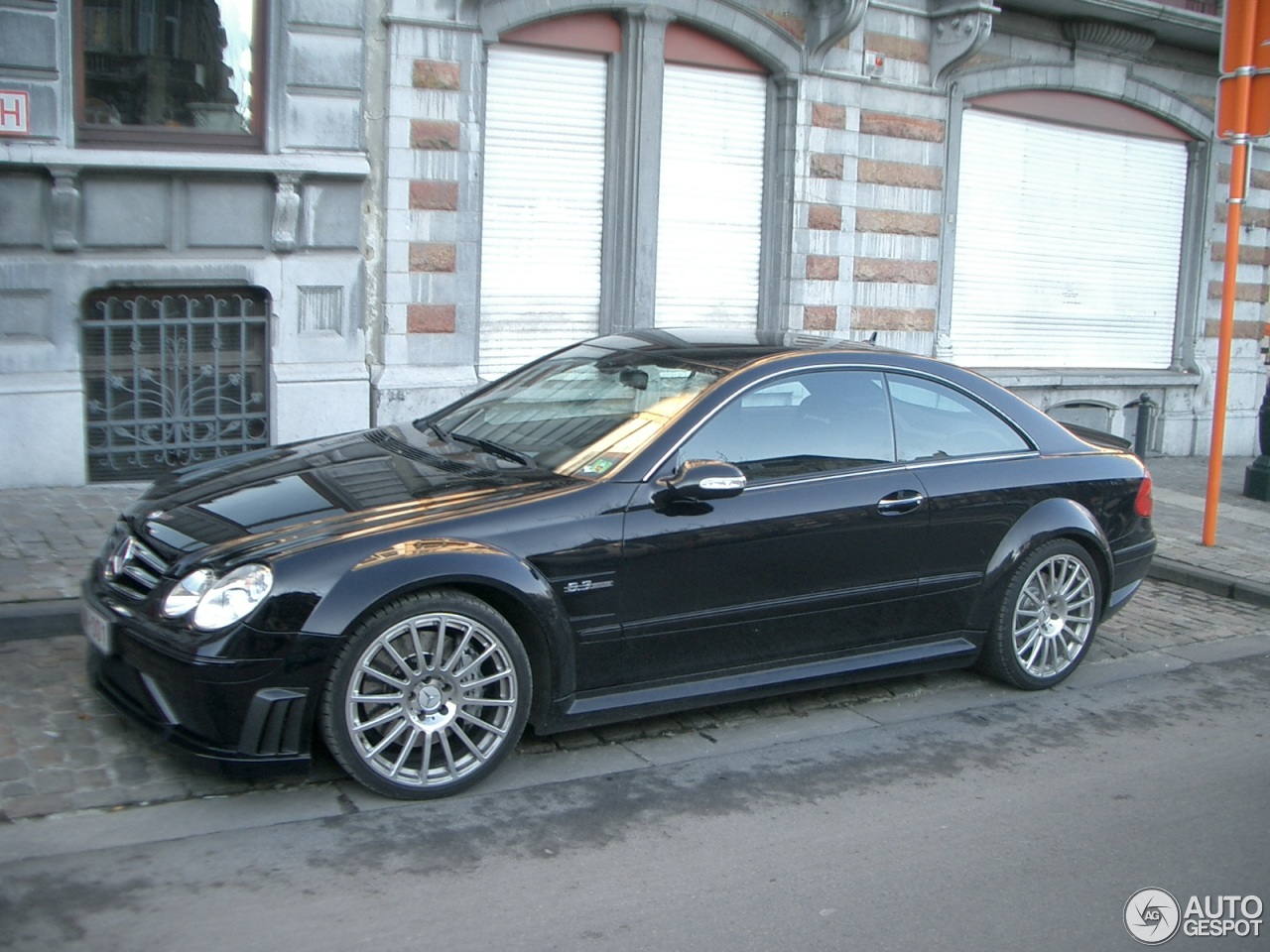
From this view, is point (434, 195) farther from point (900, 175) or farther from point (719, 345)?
point (719, 345)

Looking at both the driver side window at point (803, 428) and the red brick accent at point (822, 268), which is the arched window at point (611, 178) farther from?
the driver side window at point (803, 428)

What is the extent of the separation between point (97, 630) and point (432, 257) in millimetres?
6224

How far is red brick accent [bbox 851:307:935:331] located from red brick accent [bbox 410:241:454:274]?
14.1 ft

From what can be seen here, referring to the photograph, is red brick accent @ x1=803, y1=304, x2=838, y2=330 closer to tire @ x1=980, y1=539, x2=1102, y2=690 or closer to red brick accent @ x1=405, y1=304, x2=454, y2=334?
red brick accent @ x1=405, y1=304, x2=454, y2=334

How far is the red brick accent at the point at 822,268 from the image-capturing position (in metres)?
12.9

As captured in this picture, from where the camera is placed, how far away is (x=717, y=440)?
18.2ft

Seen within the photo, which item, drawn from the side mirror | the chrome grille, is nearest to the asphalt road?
the chrome grille

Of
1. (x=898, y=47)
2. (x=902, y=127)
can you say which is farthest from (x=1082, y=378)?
(x=898, y=47)

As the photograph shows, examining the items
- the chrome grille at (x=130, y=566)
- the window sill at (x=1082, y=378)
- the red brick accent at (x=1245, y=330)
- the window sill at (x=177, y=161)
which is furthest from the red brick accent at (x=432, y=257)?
the red brick accent at (x=1245, y=330)

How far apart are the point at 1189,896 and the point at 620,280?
331 inches

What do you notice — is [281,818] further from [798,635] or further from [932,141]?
[932,141]

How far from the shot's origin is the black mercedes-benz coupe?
4633 mm

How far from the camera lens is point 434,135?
10.6m

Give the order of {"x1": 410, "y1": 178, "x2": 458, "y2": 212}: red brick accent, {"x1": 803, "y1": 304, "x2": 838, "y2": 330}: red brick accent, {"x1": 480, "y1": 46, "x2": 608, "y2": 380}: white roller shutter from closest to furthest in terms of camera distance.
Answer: {"x1": 410, "y1": 178, "x2": 458, "y2": 212}: red brick accent < {"x1": 480, "y1": 46, "x2": 608, "y2": 380}: white roller shutter < {"x1": 803, "y1": 304, "x2": 838, "y2": 330}: red brick accent
